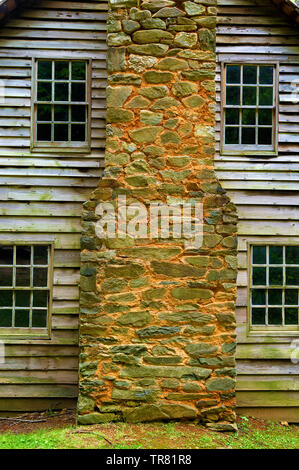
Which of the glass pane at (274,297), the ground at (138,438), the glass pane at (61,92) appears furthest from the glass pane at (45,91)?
the ground at (138,438)

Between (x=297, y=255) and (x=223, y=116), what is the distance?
2.35 meters

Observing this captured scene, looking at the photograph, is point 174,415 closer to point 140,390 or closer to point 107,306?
point 140,390

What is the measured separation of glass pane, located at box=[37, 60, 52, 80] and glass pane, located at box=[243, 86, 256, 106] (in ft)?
9.61

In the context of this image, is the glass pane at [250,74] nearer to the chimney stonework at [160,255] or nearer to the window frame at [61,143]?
the chimney stonework at [160,255]

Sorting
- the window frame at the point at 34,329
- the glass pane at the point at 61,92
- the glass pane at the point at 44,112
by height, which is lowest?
the window frame at the point at 34,329

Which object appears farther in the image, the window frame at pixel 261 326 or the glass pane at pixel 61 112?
the glass pane at pixel 61 112

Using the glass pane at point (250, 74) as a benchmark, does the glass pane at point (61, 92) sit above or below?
below

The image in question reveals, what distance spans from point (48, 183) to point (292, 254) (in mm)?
3753

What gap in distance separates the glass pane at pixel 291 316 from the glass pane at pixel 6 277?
4.11 m

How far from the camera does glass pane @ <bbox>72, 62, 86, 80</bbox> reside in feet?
19.6

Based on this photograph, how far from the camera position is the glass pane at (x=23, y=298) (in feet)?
19.2

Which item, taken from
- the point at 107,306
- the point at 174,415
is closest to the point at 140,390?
the point at 174,415

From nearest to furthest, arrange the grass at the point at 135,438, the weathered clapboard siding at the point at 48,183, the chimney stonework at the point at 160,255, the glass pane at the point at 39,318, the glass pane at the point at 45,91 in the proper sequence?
1. the grass at the point at 135,438
2. the chimney stonework at the point at 160,255
3. the weathered clapboard siding at the point at 48,183
4. the glass pane at the point at 39,318
5. the glass pane at the point at 45,91

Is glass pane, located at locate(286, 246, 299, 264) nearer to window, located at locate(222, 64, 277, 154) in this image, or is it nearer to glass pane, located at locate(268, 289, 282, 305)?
glass pane, located at locate(268, 289, 282, 305)
